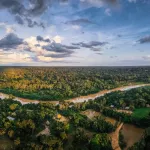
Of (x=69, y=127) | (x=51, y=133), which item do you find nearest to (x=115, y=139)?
(x=69, y=127)

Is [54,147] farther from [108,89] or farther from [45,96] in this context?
[108,89]

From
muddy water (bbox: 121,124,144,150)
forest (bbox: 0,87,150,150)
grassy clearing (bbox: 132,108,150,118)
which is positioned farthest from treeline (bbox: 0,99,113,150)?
grassy clearing (bbox: 132,108,150,118)

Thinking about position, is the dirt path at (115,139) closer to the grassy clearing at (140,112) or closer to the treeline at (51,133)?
the treeline at (51,133)

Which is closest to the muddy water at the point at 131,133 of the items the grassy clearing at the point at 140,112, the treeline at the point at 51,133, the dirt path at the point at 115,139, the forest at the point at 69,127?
the forest at the point at 69,127

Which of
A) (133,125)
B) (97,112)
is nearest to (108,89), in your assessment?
(97,112)

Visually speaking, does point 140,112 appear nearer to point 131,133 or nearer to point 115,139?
point 131,133

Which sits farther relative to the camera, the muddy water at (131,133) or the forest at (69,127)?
the muddy water at (131,133)
